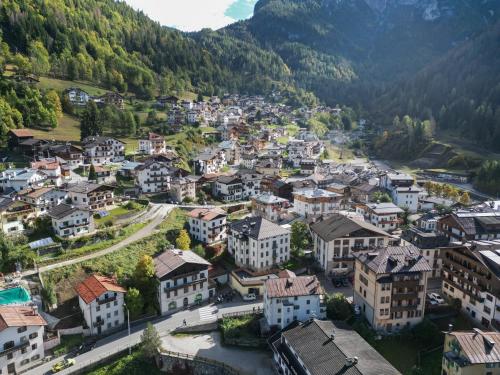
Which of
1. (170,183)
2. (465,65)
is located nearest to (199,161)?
(170,183)

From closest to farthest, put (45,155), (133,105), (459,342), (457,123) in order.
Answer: (459,342)
(45,155)
(133,105)
(457,123)

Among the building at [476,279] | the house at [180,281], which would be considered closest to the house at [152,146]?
the house at [180,281]

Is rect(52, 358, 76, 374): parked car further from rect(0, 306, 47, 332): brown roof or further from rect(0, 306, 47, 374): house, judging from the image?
rect(0, 306, 47, 332): brown roof

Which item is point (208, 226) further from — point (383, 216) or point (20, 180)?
point (20, 180)

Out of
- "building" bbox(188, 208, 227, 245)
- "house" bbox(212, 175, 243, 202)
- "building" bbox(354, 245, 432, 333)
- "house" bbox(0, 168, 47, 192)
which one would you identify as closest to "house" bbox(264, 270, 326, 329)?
"building" bbox(354, 245, 432, 333)

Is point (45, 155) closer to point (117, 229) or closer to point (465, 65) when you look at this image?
point (117, 229)

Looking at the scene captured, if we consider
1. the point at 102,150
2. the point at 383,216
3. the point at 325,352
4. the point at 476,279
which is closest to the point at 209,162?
the point at 102,150

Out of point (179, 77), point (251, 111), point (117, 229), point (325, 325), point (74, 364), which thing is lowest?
point (74, 364)
